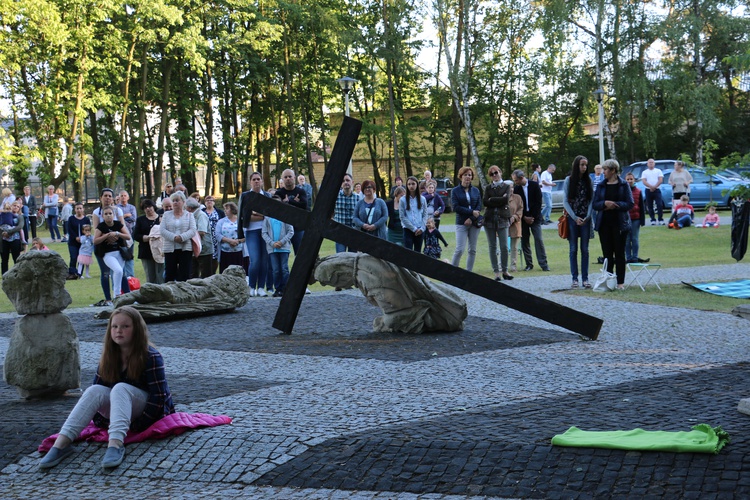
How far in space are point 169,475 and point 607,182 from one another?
9.64 m

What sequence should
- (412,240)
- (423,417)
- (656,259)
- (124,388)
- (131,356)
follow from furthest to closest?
(656,259)
(412,240)
(423,417)
(131,356)
(124,388)

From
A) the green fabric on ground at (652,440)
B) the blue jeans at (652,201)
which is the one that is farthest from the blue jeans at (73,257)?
the blue jeans at (652,201)

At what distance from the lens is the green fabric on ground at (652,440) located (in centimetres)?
520

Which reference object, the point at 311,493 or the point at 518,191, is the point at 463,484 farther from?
the point at 518,191

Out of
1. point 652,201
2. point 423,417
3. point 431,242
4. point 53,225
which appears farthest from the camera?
point 53,225

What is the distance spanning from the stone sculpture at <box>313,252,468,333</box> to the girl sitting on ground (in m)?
4.65

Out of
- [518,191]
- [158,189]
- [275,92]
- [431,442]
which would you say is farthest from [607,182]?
[275,92]

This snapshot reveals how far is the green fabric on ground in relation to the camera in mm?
5199

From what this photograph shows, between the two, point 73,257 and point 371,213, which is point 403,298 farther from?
point 73,257

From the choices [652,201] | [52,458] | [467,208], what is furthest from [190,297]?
[652,201]

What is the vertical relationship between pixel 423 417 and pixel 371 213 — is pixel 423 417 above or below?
below

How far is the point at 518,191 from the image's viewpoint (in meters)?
18.1

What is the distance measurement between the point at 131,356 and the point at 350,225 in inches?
422

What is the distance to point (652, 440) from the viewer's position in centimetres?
537
